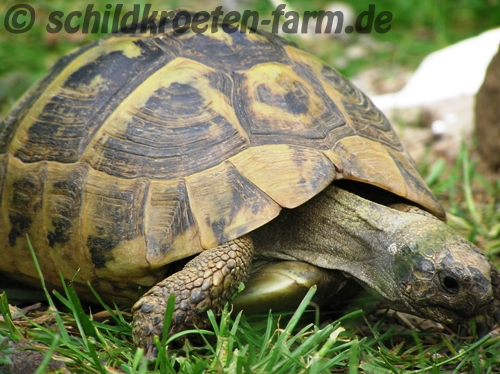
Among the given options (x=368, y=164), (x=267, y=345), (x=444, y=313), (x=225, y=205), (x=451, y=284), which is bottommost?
(x=267, y=345)

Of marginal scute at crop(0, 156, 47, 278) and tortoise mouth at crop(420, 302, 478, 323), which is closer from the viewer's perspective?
tortoise mouth at crop(420, 302, 478, 323)

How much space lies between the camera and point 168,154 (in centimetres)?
295

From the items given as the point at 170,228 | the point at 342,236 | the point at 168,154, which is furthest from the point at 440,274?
the point at 168,154

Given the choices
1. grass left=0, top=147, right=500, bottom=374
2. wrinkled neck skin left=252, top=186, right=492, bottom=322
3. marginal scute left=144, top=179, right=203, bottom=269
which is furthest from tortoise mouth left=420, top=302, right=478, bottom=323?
marginal scute left=144, top=179, right=203, bottom=269

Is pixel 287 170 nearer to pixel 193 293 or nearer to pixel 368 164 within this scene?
pixel 368 164

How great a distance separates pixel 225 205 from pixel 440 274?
921 mm

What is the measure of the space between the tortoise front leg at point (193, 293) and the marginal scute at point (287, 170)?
11.4 inches

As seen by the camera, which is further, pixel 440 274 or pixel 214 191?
pixel 214 191

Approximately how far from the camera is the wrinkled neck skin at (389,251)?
2.60 meters

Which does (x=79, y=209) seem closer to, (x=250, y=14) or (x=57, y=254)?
(x=57, y=254)

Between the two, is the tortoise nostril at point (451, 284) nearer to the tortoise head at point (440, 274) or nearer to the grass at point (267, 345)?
the tortoise head at point (440, 274)

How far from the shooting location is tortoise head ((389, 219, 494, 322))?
257 cm

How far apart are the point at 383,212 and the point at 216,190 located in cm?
76

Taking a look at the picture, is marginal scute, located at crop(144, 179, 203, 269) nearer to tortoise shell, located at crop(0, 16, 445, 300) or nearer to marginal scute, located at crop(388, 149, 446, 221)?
tortoise shell, located at crop(0, 16, 445, 300)
